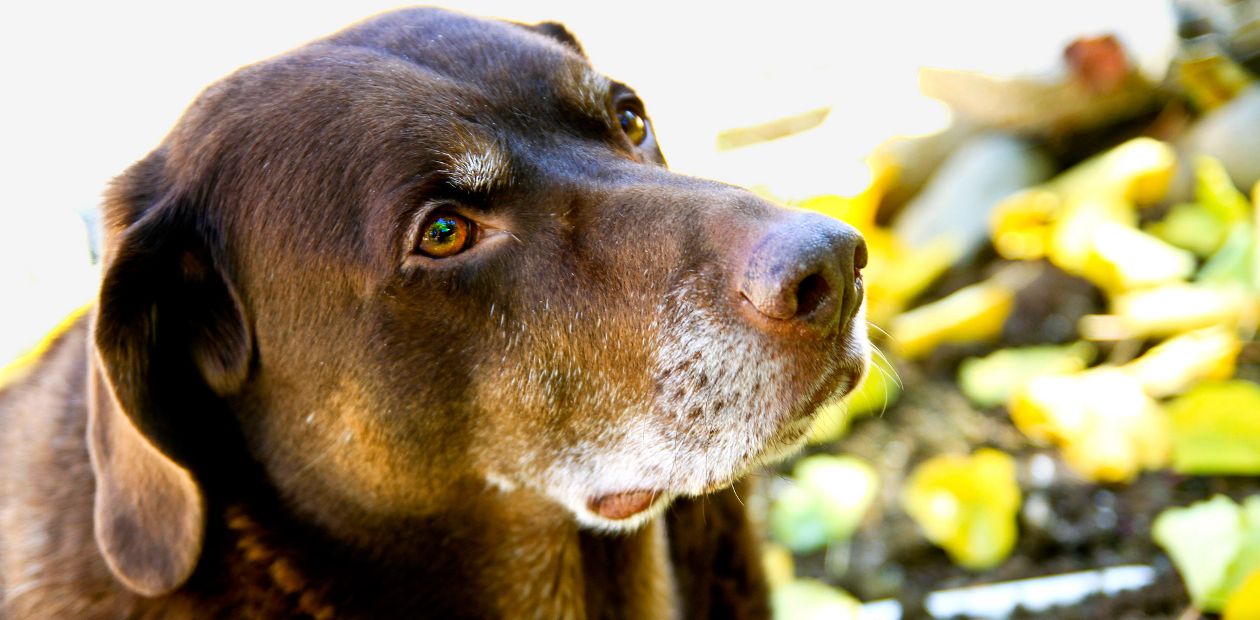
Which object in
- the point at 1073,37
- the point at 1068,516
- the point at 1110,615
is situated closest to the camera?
the point at 1110,615

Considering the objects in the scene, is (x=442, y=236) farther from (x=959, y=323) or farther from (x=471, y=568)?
(x=959, y=323)

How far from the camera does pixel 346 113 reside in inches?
79.6

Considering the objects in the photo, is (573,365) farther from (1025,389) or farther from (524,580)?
(1025,389)

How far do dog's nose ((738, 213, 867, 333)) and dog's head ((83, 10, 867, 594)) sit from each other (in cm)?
4

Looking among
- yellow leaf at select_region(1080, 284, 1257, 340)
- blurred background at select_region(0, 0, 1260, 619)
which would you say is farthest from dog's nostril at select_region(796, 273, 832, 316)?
yellow leaf at select_region(1080, 284, 1257, 340)

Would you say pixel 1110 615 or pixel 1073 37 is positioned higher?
pixel 1073 37

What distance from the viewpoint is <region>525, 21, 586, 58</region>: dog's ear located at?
2756 mm

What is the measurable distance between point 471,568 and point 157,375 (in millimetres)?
762

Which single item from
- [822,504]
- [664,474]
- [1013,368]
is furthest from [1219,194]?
[664,474]

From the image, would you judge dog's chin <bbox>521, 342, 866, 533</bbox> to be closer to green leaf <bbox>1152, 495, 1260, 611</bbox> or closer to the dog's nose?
the dog's nose

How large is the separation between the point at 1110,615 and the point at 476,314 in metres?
1.96

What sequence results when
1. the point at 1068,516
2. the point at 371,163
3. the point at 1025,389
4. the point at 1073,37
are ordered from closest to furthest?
the point at 371,163, the point at 1068,516, the point at 1025,389, the point at 1073,37

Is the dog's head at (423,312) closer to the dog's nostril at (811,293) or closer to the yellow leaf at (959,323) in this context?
the dog's nostril at (811,293)

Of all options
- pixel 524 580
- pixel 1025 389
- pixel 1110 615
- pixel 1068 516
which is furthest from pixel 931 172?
pixel 524 580
